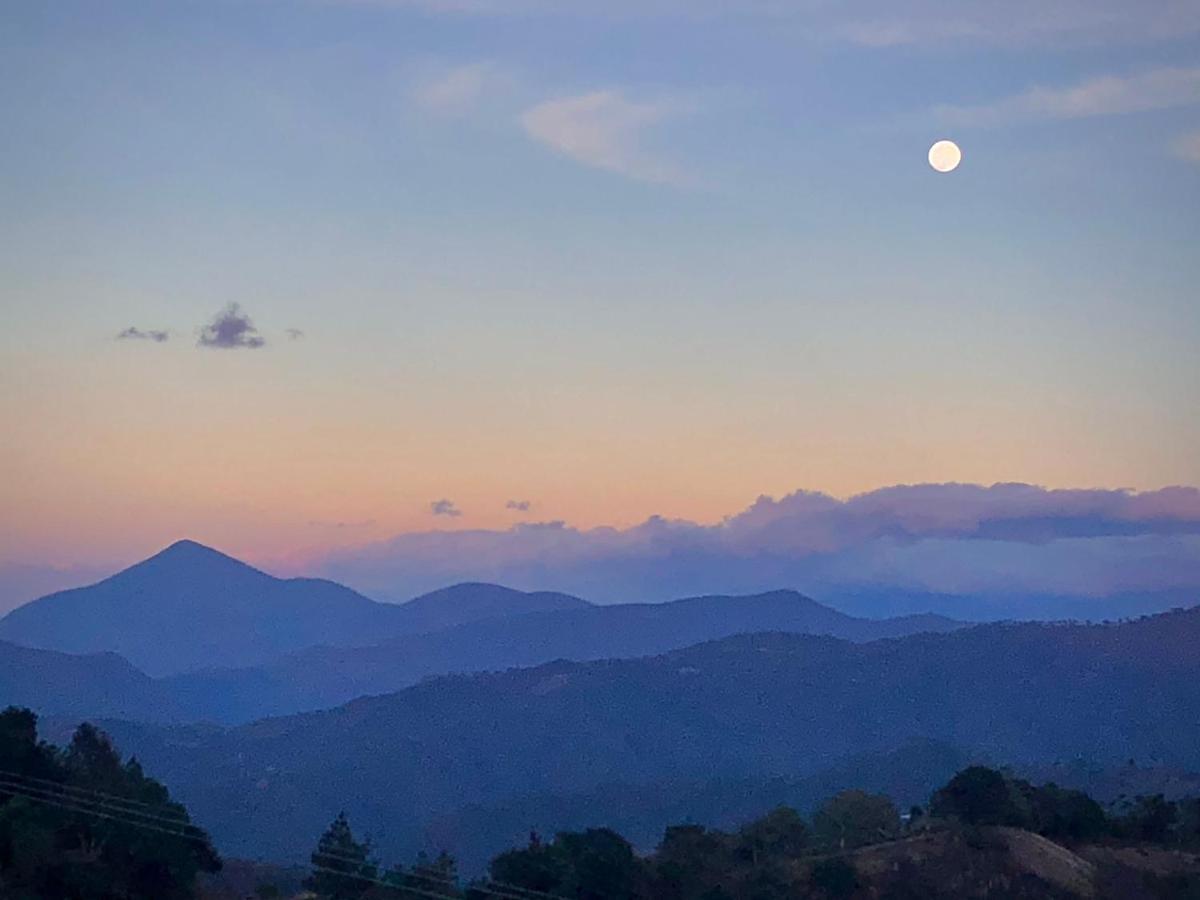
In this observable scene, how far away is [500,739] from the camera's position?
194000 mm

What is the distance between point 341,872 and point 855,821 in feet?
89.2

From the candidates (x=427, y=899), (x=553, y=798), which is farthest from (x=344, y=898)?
(x=553, y=798)

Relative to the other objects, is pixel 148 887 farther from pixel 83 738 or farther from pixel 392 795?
pixel 392 795

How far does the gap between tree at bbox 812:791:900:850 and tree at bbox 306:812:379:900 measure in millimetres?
21516

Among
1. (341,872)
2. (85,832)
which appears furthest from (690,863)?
(85,832)

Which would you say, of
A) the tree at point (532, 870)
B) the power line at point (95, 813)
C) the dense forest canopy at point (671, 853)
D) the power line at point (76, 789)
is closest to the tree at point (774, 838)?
the dense forest canopy at point (671, 853)

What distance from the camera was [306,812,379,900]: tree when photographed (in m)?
49.0

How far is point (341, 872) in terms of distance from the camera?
49.7 m

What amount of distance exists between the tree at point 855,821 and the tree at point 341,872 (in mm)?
21516

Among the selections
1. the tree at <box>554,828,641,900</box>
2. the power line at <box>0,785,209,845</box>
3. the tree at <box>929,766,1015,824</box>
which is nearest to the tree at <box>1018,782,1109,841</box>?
the tree at <box>929,766,1015,824</box>

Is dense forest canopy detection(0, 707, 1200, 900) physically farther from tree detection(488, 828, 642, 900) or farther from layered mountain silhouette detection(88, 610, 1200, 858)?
layered mountain silhouette detection(88, 610, 1200, 858)

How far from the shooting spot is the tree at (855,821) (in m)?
61.8

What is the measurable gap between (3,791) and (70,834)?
5463 mm

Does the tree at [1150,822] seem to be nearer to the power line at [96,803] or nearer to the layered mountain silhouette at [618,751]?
the power line at [96,803]
